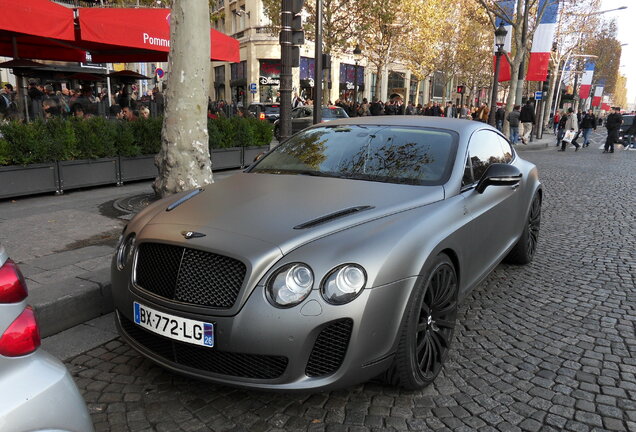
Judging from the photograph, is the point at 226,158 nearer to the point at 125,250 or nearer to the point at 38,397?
the point at 125,250

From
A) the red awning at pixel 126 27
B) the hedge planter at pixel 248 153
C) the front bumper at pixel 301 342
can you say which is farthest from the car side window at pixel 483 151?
the hedge planter at pixel 248 153

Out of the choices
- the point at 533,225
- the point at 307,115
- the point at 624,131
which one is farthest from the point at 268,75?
the point at 533,225

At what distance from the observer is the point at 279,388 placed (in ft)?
7.55

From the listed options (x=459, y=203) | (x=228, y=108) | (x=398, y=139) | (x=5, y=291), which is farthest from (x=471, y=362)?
(x=228, y=108)

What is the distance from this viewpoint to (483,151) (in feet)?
13.4

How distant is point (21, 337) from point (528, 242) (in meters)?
4.75

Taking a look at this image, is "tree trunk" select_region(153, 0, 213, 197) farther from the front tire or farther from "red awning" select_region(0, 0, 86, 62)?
the front tire

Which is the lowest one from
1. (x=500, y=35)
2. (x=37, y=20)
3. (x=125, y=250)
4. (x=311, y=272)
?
(x=125, y=250)

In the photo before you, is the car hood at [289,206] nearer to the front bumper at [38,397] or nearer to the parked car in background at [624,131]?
the front bumper at [38,397]

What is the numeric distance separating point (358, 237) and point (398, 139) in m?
1.50

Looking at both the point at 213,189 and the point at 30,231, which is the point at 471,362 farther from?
the point at 30,231

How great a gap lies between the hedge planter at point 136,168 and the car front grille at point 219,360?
6672 millimetres

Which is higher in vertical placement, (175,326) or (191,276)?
(191,276)

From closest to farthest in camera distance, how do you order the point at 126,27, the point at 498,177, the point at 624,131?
1. the point at 498,177
2. the point at 126,27
3. the point at 624,131
